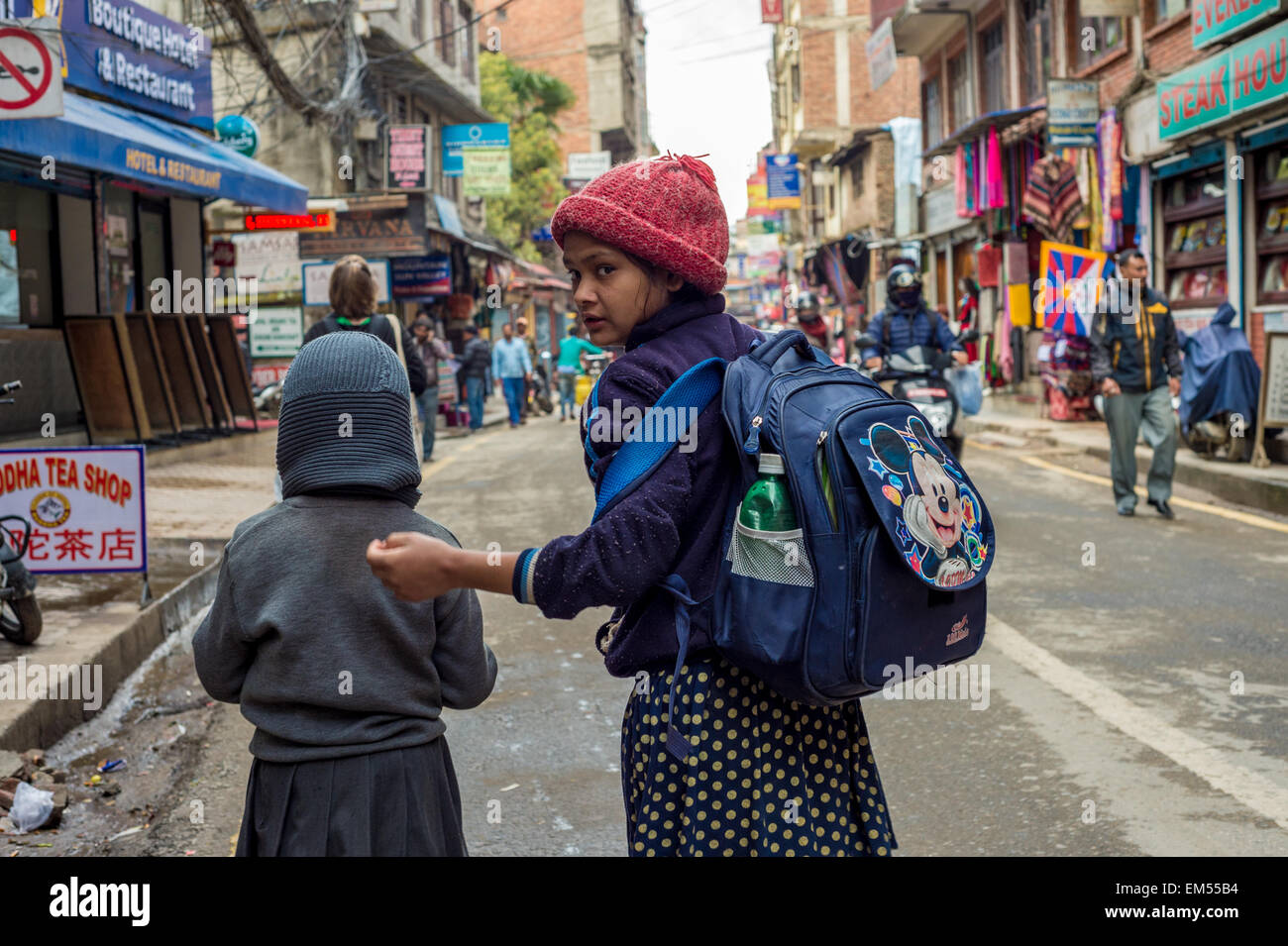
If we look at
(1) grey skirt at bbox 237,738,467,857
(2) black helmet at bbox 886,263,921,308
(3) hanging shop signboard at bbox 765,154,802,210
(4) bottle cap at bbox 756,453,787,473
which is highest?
(3) hanging shop signboard at bbox 765,154,802,210

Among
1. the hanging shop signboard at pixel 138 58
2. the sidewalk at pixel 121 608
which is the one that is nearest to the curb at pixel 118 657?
the sidewalk at pixel 121 608

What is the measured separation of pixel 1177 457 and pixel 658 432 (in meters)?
12.7

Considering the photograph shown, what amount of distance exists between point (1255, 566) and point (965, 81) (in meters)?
22.0

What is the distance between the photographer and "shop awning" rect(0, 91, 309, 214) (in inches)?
438

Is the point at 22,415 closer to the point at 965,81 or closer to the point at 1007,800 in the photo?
the point at 1007,800

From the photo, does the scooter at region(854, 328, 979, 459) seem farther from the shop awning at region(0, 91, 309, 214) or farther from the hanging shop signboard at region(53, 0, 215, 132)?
the hanging shop signboard at region(53, 0, 215, 132)

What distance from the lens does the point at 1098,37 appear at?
67.5 ft

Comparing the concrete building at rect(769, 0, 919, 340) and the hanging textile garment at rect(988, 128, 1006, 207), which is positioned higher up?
the concrete building at rect(769, 0, 919, 340)

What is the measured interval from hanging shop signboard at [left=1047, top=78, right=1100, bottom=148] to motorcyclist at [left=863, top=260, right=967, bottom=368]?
30.2 ft

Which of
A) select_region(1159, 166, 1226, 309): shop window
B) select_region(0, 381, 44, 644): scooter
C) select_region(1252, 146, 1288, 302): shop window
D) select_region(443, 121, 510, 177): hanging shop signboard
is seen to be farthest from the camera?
select_region(443, 121, 510, 177): hanging shop signboard

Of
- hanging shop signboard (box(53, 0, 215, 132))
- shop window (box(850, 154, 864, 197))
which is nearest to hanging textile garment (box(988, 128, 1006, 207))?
hanging shop signboard (box(53, 0, 215, 132))

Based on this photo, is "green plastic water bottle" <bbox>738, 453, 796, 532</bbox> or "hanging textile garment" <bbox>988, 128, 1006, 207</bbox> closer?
"green plastic water bottle" <bbox>738, 453, 796, 532</bbox>

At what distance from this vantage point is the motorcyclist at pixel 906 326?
10.9 meters

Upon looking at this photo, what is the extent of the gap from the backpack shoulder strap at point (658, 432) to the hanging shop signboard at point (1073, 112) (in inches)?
720
